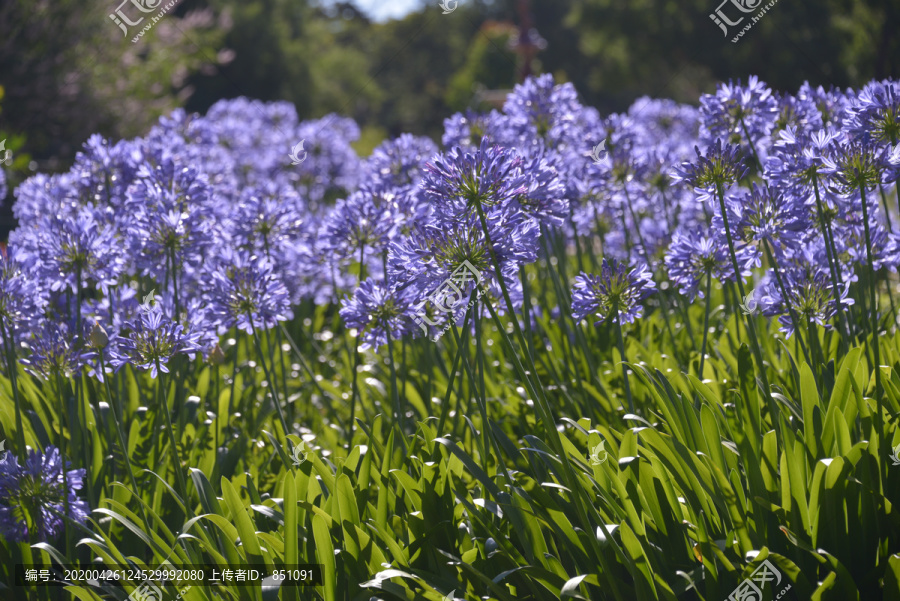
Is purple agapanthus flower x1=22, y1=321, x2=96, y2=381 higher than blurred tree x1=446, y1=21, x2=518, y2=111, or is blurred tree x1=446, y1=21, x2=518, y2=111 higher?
blurred tree x1=446, y1=21, x2=518, y2=111

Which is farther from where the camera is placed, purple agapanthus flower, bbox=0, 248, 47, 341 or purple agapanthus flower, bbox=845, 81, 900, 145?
purple agapanthus flower, bbox=0, 248, 47, 341

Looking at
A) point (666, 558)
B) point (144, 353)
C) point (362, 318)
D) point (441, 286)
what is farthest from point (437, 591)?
point (144, 353)

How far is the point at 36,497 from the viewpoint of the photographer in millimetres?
2676

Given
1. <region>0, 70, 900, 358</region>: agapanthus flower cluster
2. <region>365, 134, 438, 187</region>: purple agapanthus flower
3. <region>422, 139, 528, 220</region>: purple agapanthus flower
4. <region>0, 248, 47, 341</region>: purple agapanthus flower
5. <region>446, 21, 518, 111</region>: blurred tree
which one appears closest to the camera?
<region>422, 139, 528, 220</region>: purple agapanthus flower

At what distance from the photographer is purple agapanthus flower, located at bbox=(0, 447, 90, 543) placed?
264 centimetres

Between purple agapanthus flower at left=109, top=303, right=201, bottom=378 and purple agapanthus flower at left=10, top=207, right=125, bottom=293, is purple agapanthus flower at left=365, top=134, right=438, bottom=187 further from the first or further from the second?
purple agapanthus flower at left=109, top=303, right=201, bottom=378

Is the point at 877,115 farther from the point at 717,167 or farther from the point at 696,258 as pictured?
the point at 696,258

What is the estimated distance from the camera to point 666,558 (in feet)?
7.39

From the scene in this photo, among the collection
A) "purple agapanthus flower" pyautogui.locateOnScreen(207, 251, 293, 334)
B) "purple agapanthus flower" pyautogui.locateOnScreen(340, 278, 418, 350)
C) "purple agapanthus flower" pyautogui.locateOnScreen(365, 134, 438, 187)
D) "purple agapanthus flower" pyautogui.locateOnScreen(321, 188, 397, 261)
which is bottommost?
"purple agapanthus flower" pyautogui.locateOnScreen(340, 278, 418, 350)

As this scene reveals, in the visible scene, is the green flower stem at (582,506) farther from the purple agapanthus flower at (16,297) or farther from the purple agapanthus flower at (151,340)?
the purple agapanthus flower at (16,297)

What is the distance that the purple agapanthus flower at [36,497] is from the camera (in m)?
2.64

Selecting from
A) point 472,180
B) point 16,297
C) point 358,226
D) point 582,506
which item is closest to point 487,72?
point 358,226

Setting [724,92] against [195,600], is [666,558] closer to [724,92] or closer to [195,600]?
[195,600]

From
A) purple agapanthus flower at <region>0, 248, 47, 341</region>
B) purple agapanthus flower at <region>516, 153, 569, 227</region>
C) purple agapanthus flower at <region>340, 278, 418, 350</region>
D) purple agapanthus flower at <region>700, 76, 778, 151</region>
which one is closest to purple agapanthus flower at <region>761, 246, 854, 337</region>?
purple agapanthus flower at <region>700, 76, 778, 151</region>
